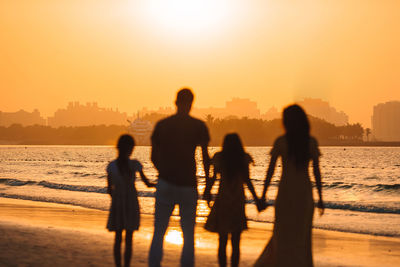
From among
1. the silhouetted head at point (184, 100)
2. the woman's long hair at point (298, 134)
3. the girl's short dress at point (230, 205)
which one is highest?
the silhouetted head at point (184, 100)

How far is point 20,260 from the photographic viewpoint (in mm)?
8875

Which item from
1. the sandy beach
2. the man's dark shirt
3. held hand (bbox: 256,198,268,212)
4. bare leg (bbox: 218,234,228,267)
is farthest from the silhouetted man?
the sandy beach

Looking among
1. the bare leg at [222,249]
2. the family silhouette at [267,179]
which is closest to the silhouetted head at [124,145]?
the family silhouette at [267,179]

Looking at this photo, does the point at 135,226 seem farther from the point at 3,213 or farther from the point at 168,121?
the point at 3,213

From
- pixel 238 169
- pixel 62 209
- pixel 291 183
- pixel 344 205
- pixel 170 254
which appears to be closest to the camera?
pixel 291 183

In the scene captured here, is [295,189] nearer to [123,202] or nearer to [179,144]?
[179,144]

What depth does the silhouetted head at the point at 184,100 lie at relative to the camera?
641cm

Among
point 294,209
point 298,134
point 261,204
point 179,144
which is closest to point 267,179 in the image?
point 261,204

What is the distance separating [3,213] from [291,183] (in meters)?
14.2

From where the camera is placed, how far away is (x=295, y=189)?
245 inches

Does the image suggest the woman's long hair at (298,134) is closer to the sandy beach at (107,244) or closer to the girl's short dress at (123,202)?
the girl's short dress at (123,202)

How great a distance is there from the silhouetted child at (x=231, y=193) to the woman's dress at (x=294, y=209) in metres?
0.95

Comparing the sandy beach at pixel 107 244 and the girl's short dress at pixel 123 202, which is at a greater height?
the girl's short dress at pixel 123 202

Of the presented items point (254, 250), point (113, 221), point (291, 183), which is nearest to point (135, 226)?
point (113, 221)
